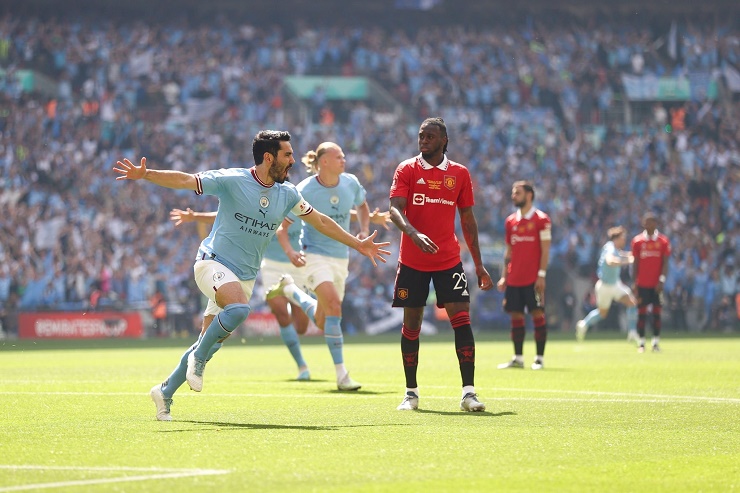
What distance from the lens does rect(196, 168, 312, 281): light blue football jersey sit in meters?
9.55

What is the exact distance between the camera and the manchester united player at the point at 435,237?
10414 mm

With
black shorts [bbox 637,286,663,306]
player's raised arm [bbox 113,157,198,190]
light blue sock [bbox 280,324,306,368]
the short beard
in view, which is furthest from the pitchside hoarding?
player's raised arm [bbox 113,157,198,190]

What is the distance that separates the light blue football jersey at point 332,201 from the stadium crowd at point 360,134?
1930 cm

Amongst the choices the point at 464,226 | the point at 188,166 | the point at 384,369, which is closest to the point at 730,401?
the point at 464,226

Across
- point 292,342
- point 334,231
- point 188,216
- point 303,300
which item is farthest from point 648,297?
point 334,231

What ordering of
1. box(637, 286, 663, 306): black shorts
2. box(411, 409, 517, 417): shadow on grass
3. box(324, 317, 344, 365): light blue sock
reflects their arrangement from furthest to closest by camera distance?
box(637, 286, 663, 306): black shorts
box(324, 317, 344, 365): light blue sock
box(411, 409, 517, 417): shadow on grass

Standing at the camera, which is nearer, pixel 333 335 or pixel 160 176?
pixel 160 176

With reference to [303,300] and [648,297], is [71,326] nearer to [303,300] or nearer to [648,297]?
[648,297]

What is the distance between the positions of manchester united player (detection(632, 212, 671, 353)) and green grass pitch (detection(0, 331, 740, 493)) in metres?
7.05

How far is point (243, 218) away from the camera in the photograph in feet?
31.5

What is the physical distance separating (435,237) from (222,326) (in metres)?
2.34

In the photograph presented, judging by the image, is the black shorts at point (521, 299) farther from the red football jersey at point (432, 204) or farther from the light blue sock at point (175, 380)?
the light blue sock at point (175, 380)

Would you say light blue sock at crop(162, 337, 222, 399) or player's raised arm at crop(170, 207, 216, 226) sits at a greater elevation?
player's raised arm at crop(170, 207, 216, 226)

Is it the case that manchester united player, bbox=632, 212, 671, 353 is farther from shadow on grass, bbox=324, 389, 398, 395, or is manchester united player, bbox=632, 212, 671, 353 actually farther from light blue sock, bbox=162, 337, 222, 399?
light blue sock, bbox=162, 337, 222, 399
